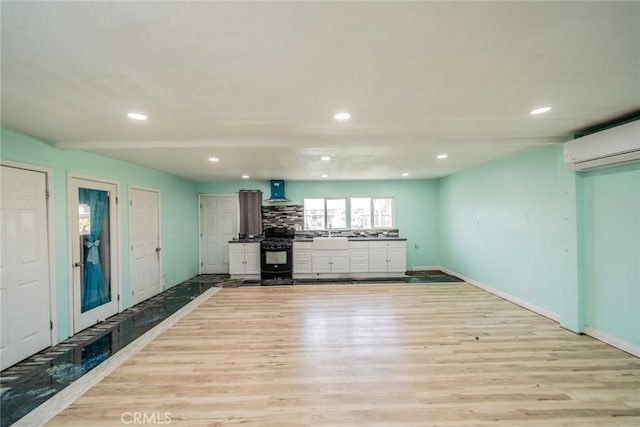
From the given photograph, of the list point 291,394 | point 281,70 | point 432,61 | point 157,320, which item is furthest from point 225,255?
point 432,61

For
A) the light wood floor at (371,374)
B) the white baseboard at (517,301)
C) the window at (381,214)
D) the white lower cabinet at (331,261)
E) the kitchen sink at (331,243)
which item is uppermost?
the window at (381,214)

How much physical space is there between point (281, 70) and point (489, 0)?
1078 millimetres

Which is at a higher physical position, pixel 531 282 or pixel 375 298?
pixel 531 282

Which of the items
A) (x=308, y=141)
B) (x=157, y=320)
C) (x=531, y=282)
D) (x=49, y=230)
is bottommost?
(x=157, y=320)

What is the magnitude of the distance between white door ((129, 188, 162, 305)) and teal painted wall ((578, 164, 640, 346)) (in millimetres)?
6184

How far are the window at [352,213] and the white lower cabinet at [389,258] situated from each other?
2.67ft

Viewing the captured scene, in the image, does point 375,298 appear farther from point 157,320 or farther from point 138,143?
point 138,143

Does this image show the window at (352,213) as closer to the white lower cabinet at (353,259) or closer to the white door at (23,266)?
the white lower cabinet at (353,259)

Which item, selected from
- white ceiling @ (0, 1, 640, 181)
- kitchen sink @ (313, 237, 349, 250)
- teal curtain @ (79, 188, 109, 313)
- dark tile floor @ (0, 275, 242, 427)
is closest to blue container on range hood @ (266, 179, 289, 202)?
kitchen sink @ (313, 237, 349, 250)

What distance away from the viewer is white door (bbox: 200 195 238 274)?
677cm

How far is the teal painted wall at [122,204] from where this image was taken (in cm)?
285

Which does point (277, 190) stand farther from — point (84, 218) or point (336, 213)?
point (84, 218)

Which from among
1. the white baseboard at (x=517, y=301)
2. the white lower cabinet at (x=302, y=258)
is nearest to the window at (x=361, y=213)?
the white lower cabinet at (x=302, y=258)

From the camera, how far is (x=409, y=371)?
2.40 metres
